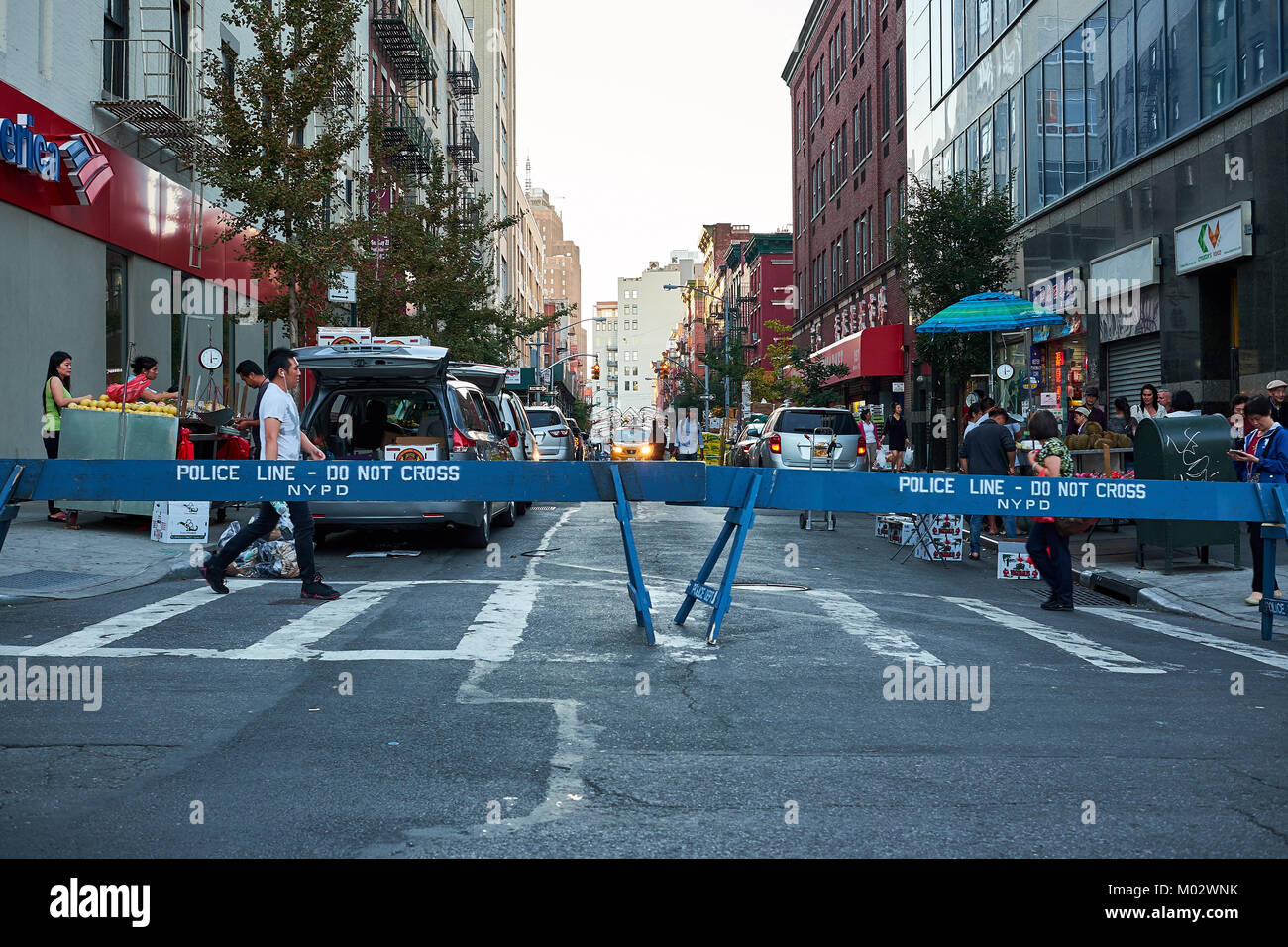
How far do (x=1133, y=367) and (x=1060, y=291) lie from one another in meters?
4.16

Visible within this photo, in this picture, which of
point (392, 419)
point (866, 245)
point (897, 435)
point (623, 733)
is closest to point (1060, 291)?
point (897, 435)

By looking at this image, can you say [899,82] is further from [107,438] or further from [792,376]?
[107,438]

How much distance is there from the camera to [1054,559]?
35.0ft

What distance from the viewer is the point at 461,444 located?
13297 mm

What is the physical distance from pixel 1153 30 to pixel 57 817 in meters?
22.0

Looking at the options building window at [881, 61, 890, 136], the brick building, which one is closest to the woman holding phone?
the brick building

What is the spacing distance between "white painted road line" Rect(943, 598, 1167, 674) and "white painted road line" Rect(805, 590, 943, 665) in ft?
3.31

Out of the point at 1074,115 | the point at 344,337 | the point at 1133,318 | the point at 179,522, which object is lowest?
the point at 179,522

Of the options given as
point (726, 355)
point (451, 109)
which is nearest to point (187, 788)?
point (451, 109)

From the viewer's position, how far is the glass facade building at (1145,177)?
1780 cm

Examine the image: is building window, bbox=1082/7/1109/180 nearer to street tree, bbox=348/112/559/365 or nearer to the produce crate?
street tree, bbox=348/112/559/365

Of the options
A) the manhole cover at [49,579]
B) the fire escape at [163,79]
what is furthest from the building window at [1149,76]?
the manhole cover at [49,579]

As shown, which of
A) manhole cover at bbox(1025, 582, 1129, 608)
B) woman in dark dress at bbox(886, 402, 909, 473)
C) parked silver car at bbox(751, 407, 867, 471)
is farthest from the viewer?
woman in dark dress at bbox(886, 402, 909, 473)

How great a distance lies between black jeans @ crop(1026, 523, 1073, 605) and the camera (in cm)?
1063
